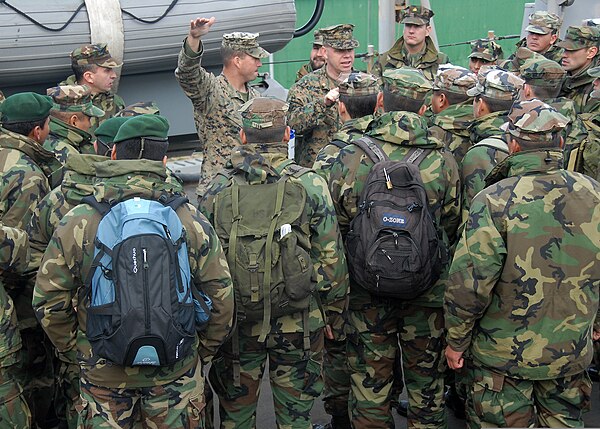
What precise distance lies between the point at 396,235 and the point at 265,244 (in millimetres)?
576

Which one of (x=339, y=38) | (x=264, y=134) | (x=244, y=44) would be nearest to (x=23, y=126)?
(x=264, y=134)

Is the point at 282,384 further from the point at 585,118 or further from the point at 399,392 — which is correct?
the point at 585,118

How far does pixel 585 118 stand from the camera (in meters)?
5.23

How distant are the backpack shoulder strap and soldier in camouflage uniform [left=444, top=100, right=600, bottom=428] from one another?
584mm

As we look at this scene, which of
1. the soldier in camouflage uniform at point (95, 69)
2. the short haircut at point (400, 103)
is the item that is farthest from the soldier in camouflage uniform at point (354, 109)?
A: the soldier in camouflage uniform at point (95, 69)

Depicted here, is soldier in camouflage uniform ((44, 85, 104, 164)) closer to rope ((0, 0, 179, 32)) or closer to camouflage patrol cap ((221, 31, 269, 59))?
camouflage patrol cap ((221, 31, 269, 59))

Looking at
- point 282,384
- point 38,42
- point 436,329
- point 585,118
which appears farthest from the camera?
point 38,42

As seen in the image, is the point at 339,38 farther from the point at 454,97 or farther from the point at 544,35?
the point at 544,35

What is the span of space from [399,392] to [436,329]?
2.25 ft

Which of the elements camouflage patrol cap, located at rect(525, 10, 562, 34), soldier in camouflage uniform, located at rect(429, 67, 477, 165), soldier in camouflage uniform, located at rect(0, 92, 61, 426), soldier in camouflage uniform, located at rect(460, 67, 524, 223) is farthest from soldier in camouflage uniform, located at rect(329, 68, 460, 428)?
camouflage patrol cap, located at rect(525, 10, 562, 34)

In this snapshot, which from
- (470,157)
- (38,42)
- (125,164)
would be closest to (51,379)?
(125,164)

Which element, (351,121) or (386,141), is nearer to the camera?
(386,141)

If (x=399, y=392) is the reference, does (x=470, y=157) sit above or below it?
above

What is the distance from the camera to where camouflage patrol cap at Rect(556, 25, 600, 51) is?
6.05 metres
